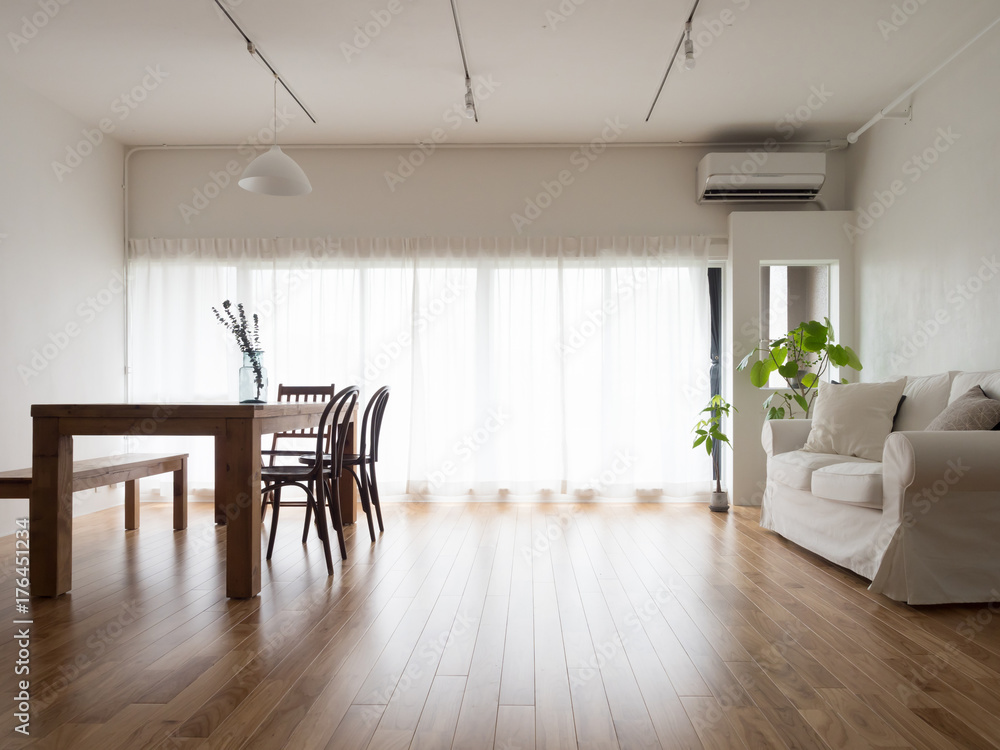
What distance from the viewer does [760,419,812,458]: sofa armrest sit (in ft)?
13.1

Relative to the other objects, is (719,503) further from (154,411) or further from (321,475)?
(154,411)

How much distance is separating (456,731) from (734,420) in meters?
3.95

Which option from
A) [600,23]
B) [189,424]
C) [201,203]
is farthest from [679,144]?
[189,424]

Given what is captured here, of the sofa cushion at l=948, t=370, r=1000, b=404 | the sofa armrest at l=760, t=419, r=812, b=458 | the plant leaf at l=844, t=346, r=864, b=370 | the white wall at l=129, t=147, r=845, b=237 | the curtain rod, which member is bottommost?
the sofa armrest at l=760, t=419, r=812, b=458

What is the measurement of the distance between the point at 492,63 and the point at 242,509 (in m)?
2.92

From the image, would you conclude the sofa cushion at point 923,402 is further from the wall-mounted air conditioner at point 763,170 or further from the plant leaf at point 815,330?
the wall-mounted air conditioner at point 763,170

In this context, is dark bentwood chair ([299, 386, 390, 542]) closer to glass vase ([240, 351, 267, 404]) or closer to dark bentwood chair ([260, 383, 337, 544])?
dark bentwood chair ([260, 383, 337, 544])

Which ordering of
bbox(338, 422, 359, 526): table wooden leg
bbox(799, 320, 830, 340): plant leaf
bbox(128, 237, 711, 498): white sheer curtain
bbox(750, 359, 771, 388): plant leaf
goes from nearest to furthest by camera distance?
bbox(338, 422, 359, 526): table wooden leg
bbox(799, 320, 830, 340): plant leaf
bbox(750, 359, 771, 388): plant leaf
bbox(128, 237, 711, 498): white sheer curtain

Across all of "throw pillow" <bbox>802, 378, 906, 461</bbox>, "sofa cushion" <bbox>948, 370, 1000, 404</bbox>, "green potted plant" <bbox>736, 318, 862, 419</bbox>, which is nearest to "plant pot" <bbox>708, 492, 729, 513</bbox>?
"green potted plant" <bbox>736, 318, 862, 419</bbox>

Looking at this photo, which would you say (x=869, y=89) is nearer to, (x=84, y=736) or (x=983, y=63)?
(x=983, y=63)

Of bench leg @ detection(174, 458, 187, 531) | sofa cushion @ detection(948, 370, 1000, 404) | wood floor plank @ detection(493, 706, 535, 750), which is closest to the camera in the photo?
wood floor plank @ detection(493, 706, 535, 750)

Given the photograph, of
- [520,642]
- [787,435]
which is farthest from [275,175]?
[787,435]

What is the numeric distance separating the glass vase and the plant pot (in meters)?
3.16

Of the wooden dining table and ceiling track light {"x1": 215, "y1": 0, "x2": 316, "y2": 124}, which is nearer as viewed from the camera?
the wooden dining table
